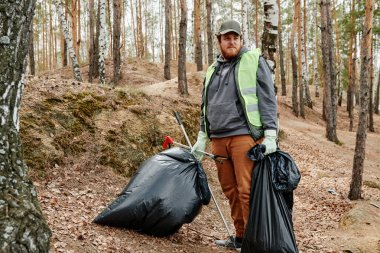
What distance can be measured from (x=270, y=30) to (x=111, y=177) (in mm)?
4079

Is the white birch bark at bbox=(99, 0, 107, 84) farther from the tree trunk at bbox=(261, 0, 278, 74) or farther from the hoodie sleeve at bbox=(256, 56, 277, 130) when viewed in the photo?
the hoodie sleeve at bbox=(256, 56, 277, 130)

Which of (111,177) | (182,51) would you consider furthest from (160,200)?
(182,51)

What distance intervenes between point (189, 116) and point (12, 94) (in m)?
6.23

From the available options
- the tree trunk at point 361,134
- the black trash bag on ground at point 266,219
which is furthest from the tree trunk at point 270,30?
the black trash bag on ground at point 266,219

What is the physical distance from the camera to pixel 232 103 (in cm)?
364

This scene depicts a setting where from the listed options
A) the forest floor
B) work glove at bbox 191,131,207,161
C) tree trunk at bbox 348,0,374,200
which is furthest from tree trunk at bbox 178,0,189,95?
work glove at bbox 191,131,207,161

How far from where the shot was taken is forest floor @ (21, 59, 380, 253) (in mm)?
3730

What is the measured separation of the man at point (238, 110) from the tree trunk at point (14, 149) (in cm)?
200

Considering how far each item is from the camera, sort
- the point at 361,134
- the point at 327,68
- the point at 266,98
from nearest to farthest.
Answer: the point at 266,98
the point at 361,134
the point at 327,68

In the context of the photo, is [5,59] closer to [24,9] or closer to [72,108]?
[24,9]

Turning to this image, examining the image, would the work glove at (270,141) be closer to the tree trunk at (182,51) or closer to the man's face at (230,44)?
the man's face at (230,44)

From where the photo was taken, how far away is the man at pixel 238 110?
356cm

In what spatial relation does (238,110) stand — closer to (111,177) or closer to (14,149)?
(14,149)

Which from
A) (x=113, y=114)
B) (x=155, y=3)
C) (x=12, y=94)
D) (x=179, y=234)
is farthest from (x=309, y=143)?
(x=155, y=3)
